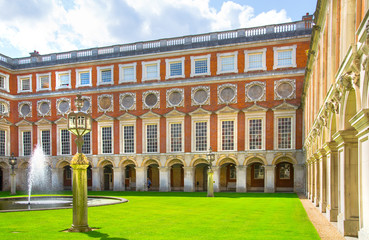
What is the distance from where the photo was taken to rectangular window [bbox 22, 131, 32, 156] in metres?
49.5

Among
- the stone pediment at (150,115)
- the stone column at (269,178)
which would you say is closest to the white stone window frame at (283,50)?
the stone column at (269,178)

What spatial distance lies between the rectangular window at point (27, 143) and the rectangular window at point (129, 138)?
12.9 m

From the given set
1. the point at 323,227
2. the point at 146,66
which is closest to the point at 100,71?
the point at 146,66

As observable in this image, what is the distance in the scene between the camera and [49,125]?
48.7m

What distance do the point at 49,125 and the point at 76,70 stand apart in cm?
753

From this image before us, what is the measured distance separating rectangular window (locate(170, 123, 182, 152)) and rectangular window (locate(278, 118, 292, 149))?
10.7 meters

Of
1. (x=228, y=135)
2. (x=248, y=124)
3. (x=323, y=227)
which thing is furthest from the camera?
(x=228, y=135)

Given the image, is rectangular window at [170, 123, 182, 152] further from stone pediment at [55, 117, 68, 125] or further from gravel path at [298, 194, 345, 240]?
gravel path at [298, 194, 345, 240]

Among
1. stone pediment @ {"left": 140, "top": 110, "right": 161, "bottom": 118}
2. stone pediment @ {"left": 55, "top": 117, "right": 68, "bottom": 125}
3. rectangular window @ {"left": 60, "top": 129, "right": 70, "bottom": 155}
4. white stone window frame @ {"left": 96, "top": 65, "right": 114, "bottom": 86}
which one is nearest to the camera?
stone pediment @ {"left": 140, "top": 110, "right": 161, "bottom": 118}

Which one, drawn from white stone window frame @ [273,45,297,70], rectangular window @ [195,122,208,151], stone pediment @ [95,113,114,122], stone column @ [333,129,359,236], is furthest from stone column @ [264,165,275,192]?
stone column @ [333,129,359,236]

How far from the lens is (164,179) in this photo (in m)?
43.9

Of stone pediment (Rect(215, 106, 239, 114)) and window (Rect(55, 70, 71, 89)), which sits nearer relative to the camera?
stone pediment (Rect(215, 106, 239, 114))

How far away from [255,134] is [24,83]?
Result: 99.0 feet

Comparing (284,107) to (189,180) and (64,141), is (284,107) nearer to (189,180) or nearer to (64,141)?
(189,180)
